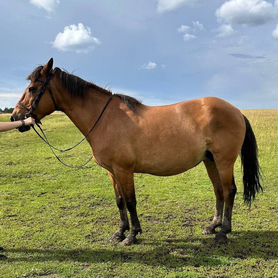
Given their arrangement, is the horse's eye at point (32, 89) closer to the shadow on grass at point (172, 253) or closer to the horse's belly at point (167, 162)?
the horse's belly at point (167, 162)

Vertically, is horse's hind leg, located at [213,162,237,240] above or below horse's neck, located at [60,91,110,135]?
below

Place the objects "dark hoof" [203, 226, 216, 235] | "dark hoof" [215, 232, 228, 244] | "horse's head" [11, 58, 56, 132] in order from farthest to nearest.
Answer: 1. "dark hoof" [203, 226, 216, 235]
2. "dark hoof" [215, 232, 228, 244]
3. "horse's head" [11, 58, 56, 132]

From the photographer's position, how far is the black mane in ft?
15.9

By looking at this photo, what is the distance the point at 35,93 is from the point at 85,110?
0.78 m

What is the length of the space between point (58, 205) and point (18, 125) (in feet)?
9.83

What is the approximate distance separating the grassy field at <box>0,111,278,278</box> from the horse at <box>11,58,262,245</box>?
45 cm

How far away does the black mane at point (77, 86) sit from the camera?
4848 millimetres

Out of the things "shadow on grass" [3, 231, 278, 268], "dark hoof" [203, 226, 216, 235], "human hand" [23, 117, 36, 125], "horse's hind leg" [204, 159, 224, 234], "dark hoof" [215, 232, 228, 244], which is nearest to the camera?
"shadow on grass" [3, 231, 278, 268]

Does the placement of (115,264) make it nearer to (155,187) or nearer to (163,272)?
(163,272)

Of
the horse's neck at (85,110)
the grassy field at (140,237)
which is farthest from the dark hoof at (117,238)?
the horse's neck at (85,110)

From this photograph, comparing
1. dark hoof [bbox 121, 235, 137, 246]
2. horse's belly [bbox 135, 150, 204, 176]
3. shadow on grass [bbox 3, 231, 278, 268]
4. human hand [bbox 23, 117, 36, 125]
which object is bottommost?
shadow on grass [bbox 3, 231, 278, 268]

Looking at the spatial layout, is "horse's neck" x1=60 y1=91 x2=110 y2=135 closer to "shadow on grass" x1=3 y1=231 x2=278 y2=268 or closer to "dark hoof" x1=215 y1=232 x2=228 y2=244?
"shadow on grass" x1=3 y1=231 x2=278 y2=268

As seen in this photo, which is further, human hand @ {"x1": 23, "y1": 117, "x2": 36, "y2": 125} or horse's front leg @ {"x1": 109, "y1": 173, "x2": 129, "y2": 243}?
horse's front leg @ {"x1": 109, "y1": 173, "x2": 129, "y2": 243}

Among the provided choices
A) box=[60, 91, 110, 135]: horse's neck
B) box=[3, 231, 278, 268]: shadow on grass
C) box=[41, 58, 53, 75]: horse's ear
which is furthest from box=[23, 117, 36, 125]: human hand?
box=[3, 231, 278, 268]: shadow on grass
